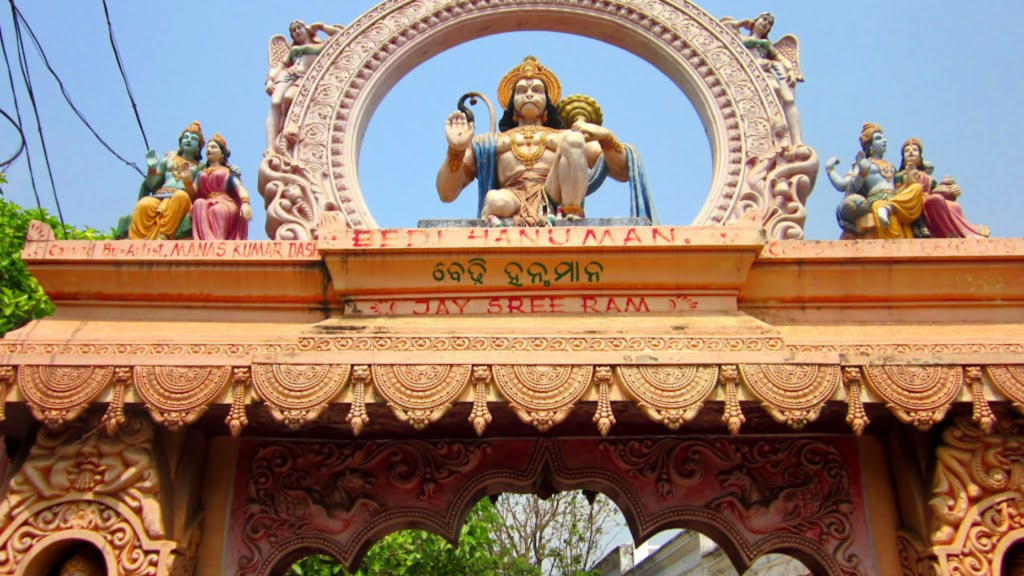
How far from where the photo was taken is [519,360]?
575 cm

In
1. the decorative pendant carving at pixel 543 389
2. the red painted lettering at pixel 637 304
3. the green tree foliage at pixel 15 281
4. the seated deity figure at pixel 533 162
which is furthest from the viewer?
the green tree foliage at pixel 15 281

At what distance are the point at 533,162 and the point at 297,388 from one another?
3152 millimetres

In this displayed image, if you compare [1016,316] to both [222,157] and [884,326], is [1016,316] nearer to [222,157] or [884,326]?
[884,326]

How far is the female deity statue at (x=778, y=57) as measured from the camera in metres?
7.92

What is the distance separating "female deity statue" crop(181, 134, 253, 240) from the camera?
7188 millimetres

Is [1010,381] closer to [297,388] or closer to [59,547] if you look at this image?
[297,388]

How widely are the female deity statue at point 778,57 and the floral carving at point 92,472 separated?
556cm

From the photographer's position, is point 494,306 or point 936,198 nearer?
point 494,306

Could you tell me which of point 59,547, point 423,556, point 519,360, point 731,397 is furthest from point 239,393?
point 423,556

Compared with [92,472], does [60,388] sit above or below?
above

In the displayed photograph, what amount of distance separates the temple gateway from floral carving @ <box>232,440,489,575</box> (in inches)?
0.6

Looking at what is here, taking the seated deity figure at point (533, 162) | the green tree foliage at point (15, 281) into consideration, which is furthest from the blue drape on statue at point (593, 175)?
the green tree foliage at point (15, 281)

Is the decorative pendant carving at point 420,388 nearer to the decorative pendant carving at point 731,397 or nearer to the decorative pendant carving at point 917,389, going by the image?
the decorative pendant carving at point 731,397

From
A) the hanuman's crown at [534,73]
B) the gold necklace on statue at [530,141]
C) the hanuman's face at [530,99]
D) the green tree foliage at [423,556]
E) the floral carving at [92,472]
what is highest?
the hanuman's crown at [534,73]
